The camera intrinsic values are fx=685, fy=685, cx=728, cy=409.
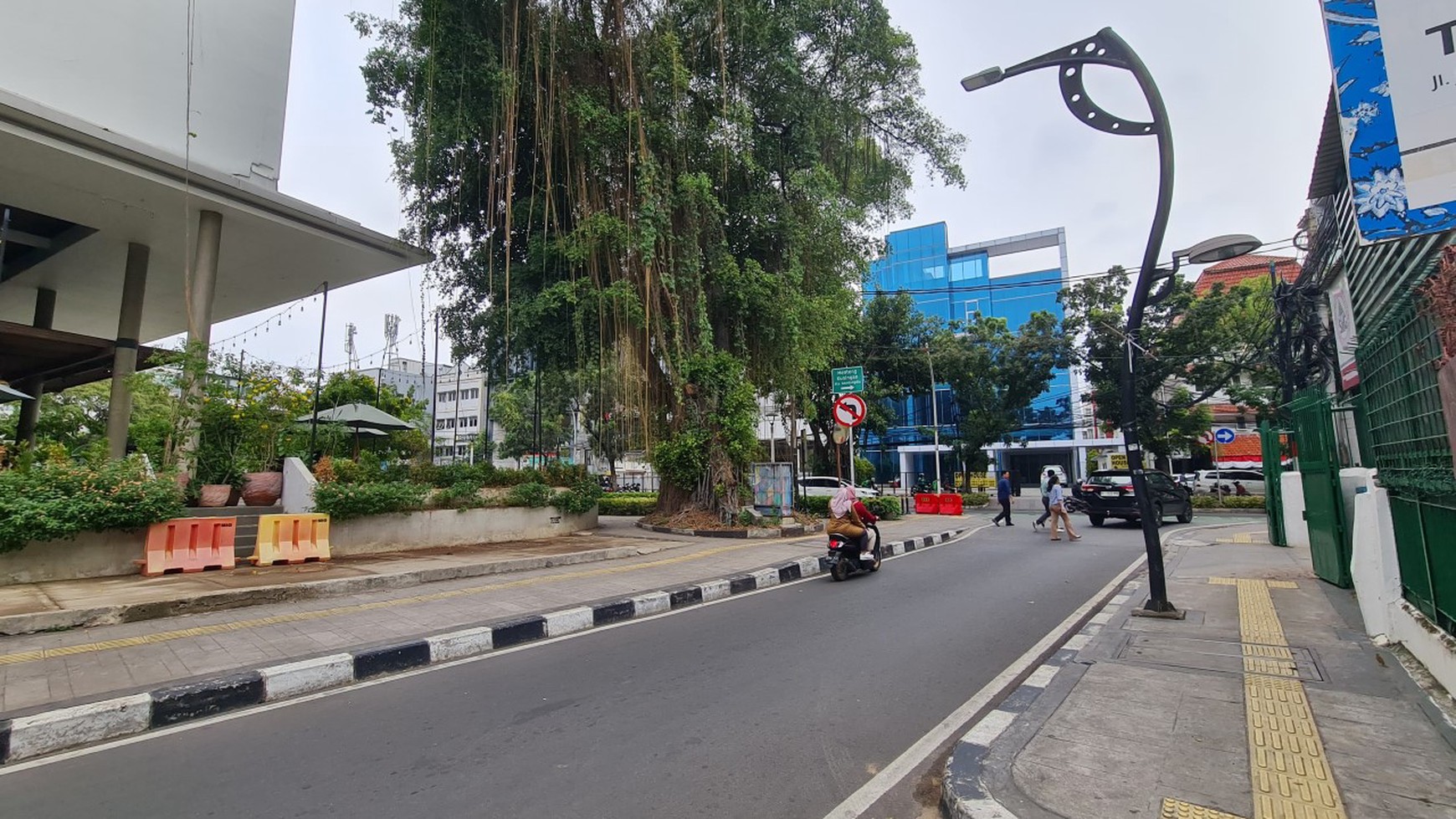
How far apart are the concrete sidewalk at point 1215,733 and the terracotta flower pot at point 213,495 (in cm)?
993

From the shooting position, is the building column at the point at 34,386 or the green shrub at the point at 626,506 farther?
the green shrub at the point at 626,506

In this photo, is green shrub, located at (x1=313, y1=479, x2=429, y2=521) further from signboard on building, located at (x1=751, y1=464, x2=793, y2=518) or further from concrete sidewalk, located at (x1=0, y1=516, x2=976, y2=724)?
signboard on building, located at (x1=751, y1=464, x2=793, y2=518)

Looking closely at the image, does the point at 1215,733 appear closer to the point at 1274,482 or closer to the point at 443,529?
the point at 1274,482

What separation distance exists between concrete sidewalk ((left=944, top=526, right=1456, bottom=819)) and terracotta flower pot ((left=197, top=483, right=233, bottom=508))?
391 inches

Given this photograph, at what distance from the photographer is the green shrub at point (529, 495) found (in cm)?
1242

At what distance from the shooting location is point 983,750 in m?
3.24

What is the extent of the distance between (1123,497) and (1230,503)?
30.8 ft

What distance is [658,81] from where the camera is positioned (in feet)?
41.9

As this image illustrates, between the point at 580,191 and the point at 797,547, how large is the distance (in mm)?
7611

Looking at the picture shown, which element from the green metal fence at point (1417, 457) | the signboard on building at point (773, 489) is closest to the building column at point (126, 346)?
the signboard on building at point (773, 489)

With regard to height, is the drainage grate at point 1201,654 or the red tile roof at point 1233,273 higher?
the red tile roof at point 1233,273

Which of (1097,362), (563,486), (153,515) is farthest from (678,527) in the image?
(1097,362)

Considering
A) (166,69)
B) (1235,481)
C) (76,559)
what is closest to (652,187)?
(166,69)

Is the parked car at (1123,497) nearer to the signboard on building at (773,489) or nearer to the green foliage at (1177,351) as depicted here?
the green foliage at (1177,351)
